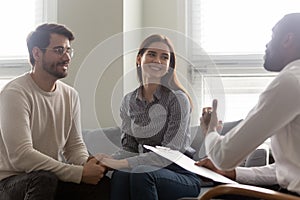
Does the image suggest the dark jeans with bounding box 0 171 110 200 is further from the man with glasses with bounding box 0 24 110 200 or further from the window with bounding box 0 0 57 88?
the window with bounding box 0 0 57 88

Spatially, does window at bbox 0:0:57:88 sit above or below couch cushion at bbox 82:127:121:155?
above

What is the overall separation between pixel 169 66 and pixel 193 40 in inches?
44.6

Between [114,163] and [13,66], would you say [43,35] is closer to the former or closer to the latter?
[114,163]

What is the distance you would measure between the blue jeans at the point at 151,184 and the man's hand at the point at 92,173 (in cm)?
6

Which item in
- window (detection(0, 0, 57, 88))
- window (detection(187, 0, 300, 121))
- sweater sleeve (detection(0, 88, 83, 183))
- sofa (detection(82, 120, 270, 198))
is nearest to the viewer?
sweater sleeve (detection(0, 88, 83, 183))

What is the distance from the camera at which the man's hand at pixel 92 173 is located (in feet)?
7.98

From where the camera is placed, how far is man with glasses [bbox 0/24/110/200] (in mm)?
2375

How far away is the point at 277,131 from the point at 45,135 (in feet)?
4.31

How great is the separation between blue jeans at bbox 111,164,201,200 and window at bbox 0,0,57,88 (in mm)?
1845

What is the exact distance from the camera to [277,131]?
1580 mm

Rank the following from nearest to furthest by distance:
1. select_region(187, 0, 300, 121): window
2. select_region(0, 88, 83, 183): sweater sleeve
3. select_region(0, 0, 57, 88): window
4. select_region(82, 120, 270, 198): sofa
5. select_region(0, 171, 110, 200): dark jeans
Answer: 1. select_region(0, 171, 110, 200): dark jeans
2. select_region(0, 88, 83, 183): sweater sleeve
3. select_region(82, 120, 270, 198): sofa
4. select_region(187, 0, 300, 121): window
5. select_region(0, 0, 57, 88): window

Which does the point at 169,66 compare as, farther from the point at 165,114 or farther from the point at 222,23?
the point at 222,23

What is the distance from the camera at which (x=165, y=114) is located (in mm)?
2590

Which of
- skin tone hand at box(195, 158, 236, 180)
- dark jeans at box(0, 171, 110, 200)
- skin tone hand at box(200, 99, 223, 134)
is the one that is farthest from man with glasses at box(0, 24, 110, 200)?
skin tone hand at box(200, 99, 223, 134)
